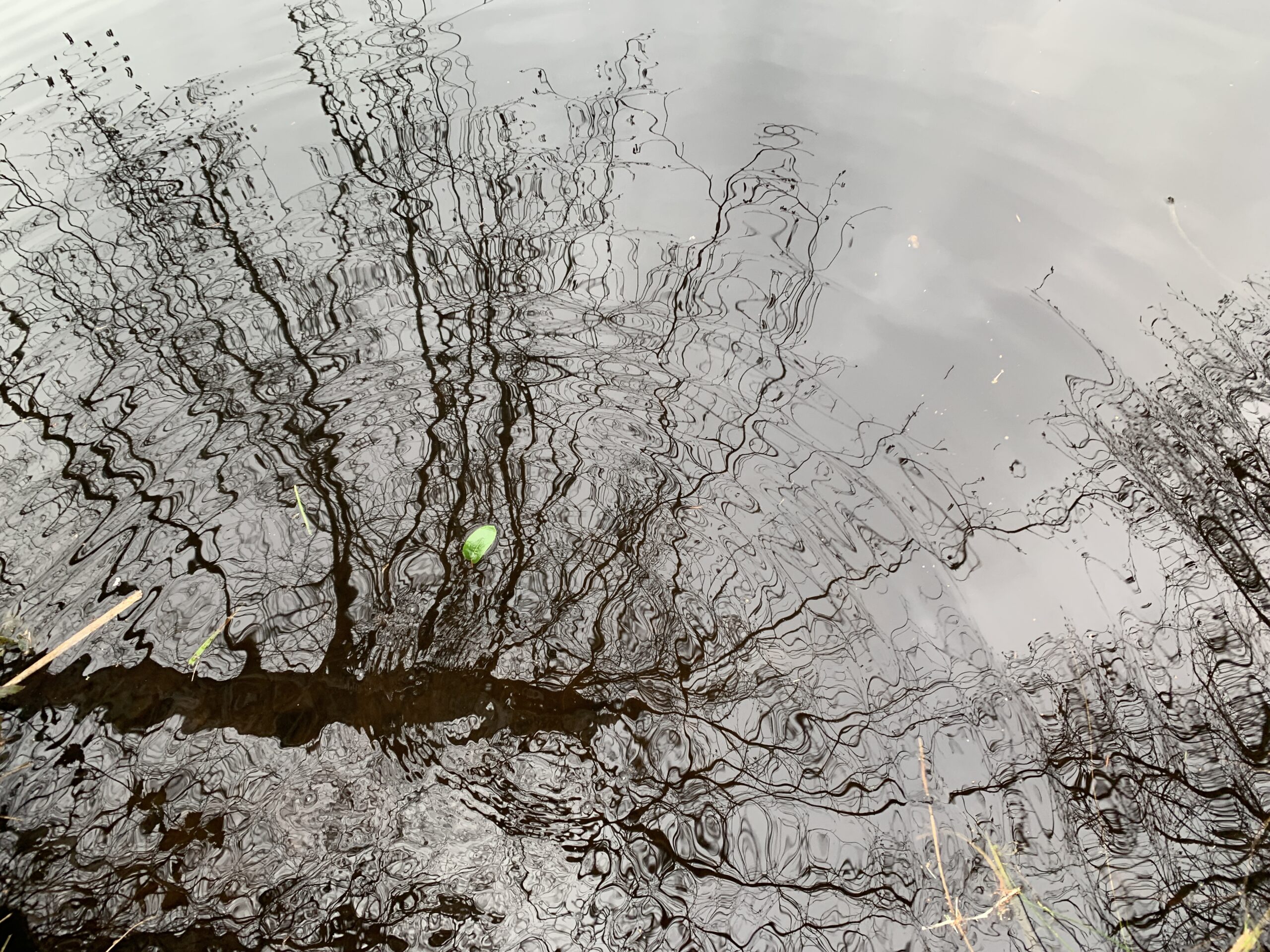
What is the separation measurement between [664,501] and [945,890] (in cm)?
150

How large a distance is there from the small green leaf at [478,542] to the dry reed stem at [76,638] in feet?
3.77

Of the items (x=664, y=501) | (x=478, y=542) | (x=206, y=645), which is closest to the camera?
(x=206, y=645)

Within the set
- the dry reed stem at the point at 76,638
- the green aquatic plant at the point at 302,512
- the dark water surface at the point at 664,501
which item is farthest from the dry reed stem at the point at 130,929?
the green aquatic plant at the point at 302,512

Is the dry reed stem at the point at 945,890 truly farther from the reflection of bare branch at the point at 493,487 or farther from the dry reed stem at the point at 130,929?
the dry reed stem at the point at 130,929

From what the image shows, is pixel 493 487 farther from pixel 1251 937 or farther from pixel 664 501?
pixel 1251 937

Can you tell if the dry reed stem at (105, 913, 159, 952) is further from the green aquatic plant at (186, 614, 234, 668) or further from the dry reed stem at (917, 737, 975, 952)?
the dry reed stem at (917, 737, 975, 952)

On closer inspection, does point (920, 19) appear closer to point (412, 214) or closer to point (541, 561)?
point (412, 214)

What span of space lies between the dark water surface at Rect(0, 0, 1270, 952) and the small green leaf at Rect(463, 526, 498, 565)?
44 millimetres

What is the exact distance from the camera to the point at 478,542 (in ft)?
9.08

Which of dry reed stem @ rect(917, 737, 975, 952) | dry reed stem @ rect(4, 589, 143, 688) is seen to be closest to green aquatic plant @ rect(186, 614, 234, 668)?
dry reed stem @ rect(4, 589, 143, 688)

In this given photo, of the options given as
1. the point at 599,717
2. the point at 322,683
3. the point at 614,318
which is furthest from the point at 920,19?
the point at 322,683

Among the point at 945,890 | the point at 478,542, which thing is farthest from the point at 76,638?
the point at 945,890

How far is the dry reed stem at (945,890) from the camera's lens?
6.31 ft

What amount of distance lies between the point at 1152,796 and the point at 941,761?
0.56m
